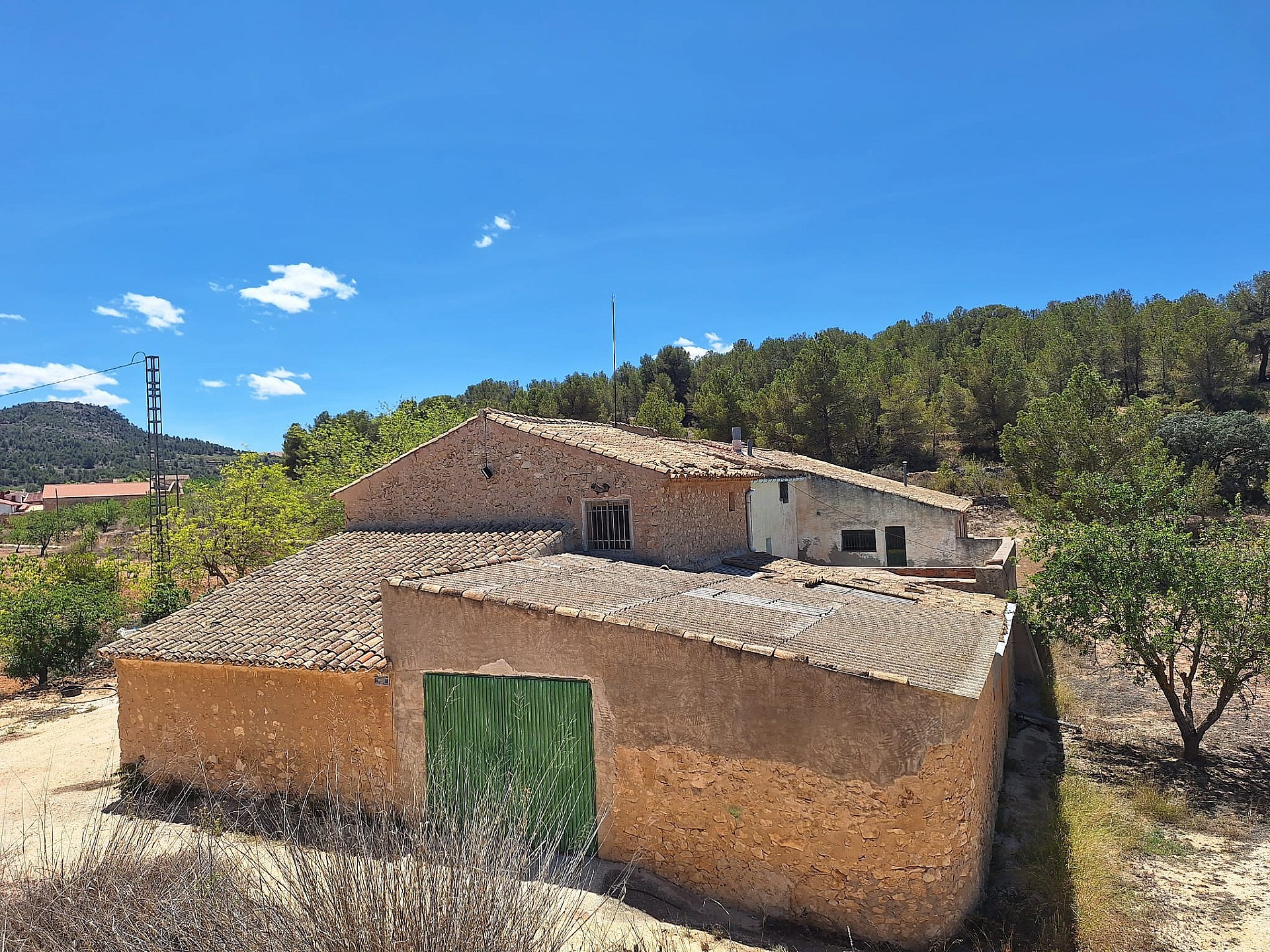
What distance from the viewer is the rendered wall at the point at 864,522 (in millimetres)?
23922

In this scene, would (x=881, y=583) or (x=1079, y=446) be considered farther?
(x=1079, y=446)

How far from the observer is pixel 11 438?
13425cm

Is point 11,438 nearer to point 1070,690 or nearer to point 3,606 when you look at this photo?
point 3,606

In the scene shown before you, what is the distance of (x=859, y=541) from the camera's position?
25.0 m

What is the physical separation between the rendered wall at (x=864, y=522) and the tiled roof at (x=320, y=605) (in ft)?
42.9

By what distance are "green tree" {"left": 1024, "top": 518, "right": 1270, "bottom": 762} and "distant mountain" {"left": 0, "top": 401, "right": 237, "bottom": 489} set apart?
118566mm

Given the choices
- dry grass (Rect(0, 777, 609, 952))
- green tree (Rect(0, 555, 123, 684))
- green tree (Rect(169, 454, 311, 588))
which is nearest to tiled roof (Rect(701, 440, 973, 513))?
green tree (Rect(169, 454, 311, 588))

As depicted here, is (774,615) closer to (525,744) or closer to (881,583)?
(525,744)

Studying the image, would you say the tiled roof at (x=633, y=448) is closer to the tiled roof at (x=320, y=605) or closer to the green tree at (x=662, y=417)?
the tiled roof at (x=320, y=605)

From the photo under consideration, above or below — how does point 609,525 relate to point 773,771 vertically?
above

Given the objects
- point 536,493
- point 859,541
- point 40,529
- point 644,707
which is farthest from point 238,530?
point 40,529

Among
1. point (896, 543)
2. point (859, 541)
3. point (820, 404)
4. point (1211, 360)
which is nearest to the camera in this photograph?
point (896, 543)

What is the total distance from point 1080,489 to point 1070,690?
4.53 metres

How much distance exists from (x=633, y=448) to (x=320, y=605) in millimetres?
7079
